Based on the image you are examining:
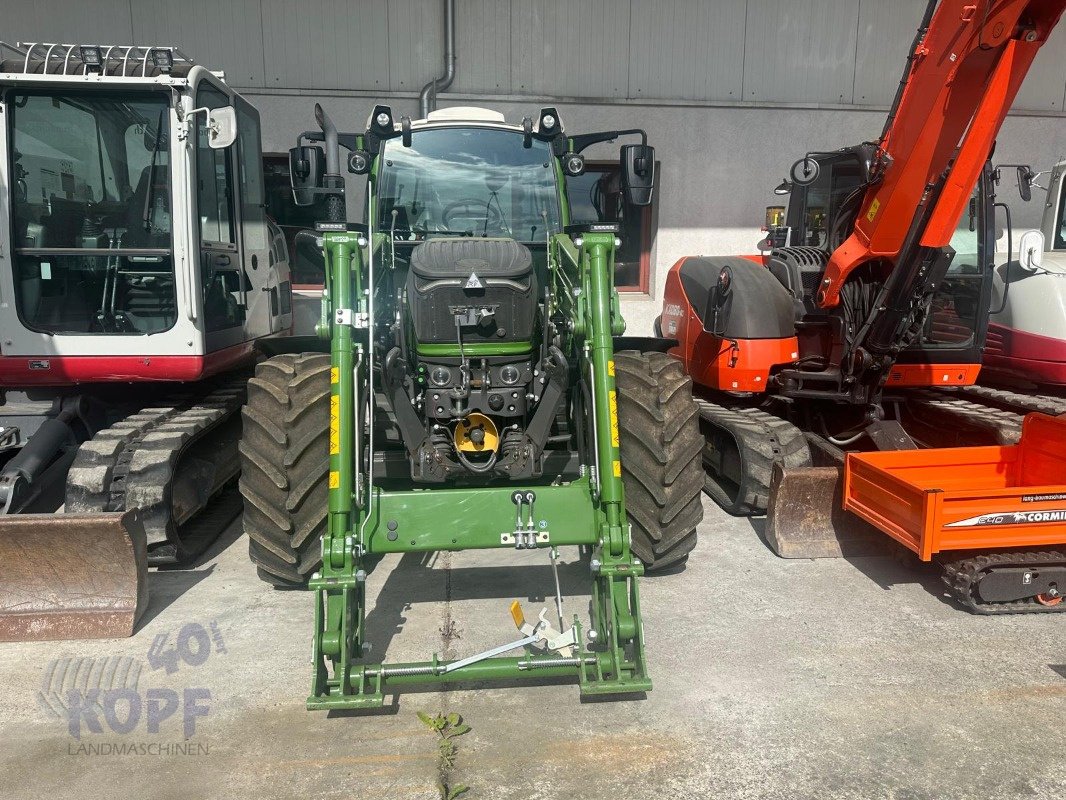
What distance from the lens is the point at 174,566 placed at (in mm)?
4699

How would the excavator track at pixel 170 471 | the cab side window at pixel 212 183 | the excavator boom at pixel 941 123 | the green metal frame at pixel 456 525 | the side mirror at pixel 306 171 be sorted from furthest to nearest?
1. the cab side window at pixel 212 183
2. the side mirror at pixel 306 171
3. the excavator track at pixel 170 471
4. the excavator boom at pixel 941 123
5. the green metal frame at pixel 456 525

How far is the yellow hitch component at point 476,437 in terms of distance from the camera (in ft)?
12.7

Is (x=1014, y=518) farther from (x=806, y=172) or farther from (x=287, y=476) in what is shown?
(x=287, y=476)

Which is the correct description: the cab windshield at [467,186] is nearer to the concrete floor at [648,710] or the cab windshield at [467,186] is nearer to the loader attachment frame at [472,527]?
the loader attachment frame at [472,527]

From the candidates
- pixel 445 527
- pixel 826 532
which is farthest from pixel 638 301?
pixel 445 527

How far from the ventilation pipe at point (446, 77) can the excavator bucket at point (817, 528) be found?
6.21 m

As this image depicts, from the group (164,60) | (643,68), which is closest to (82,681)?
(164,60)

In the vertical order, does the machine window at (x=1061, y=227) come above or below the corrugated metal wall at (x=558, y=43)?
below

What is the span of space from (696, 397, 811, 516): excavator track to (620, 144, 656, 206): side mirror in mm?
1785

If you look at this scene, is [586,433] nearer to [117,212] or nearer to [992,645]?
[992,645]

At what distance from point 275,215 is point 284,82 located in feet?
4.79

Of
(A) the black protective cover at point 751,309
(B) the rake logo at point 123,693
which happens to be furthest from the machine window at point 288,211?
(B) the rake logo at point 123,693

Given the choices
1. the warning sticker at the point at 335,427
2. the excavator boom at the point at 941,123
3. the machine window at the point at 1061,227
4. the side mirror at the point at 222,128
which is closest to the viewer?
the warning sticker at the point at 335,427

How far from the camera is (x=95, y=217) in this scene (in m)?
4.89
